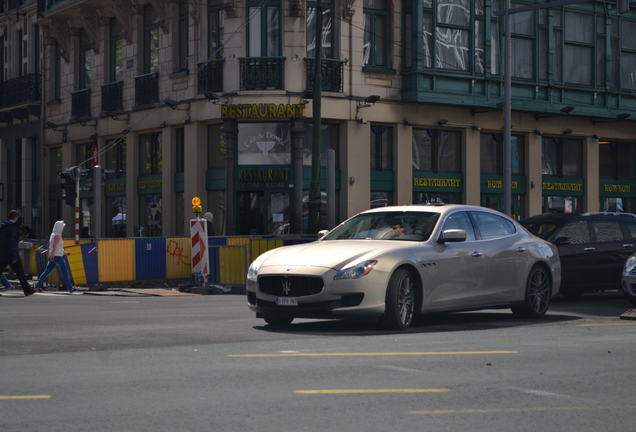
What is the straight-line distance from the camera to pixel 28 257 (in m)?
29.9

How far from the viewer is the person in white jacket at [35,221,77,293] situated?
24266mm

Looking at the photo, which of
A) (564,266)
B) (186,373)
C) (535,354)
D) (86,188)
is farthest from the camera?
(86,188)

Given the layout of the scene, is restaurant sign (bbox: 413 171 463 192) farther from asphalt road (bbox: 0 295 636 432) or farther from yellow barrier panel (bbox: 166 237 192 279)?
asphalt road (bbox: 0 295 636 432)

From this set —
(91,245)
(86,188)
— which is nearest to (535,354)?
(91,245)

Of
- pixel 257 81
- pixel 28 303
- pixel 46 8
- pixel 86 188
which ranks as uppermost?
pixel 46 8

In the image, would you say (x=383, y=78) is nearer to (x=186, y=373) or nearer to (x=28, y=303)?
(x=28, y=303)

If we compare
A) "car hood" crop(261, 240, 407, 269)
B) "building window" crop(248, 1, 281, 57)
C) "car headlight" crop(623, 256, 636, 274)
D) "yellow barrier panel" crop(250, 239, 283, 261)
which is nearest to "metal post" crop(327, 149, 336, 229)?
"yellow barrier panel" crop(250, 239, 283, 261)

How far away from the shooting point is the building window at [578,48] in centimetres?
3925

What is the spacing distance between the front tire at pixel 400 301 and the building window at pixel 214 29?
22.2 m

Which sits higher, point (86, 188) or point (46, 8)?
point (46, 8)

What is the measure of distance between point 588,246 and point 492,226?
5.18 metres

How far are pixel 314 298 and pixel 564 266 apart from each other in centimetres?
771

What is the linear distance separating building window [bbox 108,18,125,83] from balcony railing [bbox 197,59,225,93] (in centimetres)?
556

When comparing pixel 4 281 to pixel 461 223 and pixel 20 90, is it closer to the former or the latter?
pixel 461 223
